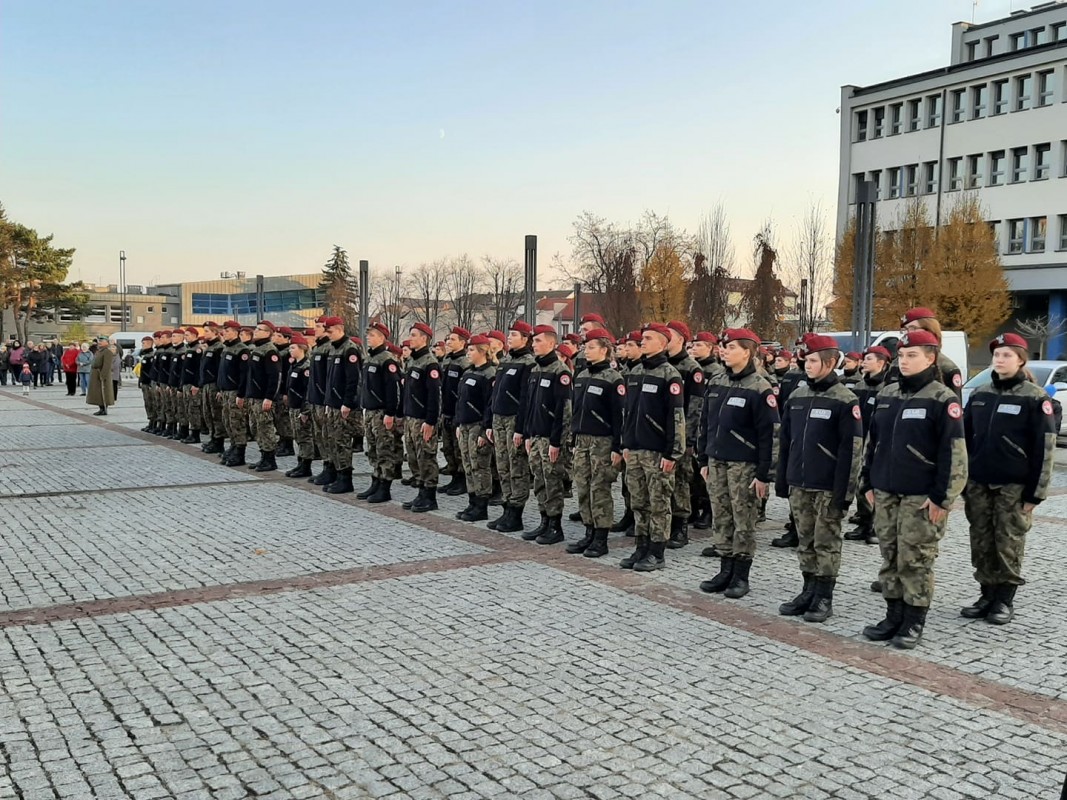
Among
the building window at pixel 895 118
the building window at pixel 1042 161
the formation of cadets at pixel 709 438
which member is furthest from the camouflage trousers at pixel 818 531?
the building window at pixel 895 118

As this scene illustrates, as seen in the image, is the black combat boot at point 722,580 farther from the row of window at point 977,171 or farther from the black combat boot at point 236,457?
the row of window at point 977,171

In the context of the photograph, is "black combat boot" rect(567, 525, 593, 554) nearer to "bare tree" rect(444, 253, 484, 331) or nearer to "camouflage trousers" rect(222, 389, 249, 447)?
"camouflage trousers" rect(222, 389, 249, 447)

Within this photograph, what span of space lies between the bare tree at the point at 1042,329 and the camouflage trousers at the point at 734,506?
1511 inches

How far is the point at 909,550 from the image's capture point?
240 inches

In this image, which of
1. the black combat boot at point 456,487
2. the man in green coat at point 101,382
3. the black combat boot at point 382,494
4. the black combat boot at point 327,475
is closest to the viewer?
the black combat boot at point 382,494

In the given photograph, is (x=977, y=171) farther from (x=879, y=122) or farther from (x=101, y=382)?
(x=101, y=382)

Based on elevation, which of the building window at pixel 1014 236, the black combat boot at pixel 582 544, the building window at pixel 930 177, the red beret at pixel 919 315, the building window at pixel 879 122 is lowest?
the black combat boot at pixel 582 544

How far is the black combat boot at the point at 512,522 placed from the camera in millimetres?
9555

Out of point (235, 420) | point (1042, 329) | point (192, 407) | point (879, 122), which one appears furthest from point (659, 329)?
point (879, 122)

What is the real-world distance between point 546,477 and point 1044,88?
43.7 meters

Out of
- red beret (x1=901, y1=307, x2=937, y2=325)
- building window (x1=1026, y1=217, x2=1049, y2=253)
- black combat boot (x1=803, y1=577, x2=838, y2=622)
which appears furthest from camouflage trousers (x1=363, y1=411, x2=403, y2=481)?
building window (x1=1026, y1=217, x2=1049, y2=253)

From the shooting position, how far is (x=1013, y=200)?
44.1 metres

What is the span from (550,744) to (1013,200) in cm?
4654

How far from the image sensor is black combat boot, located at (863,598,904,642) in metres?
6.13
